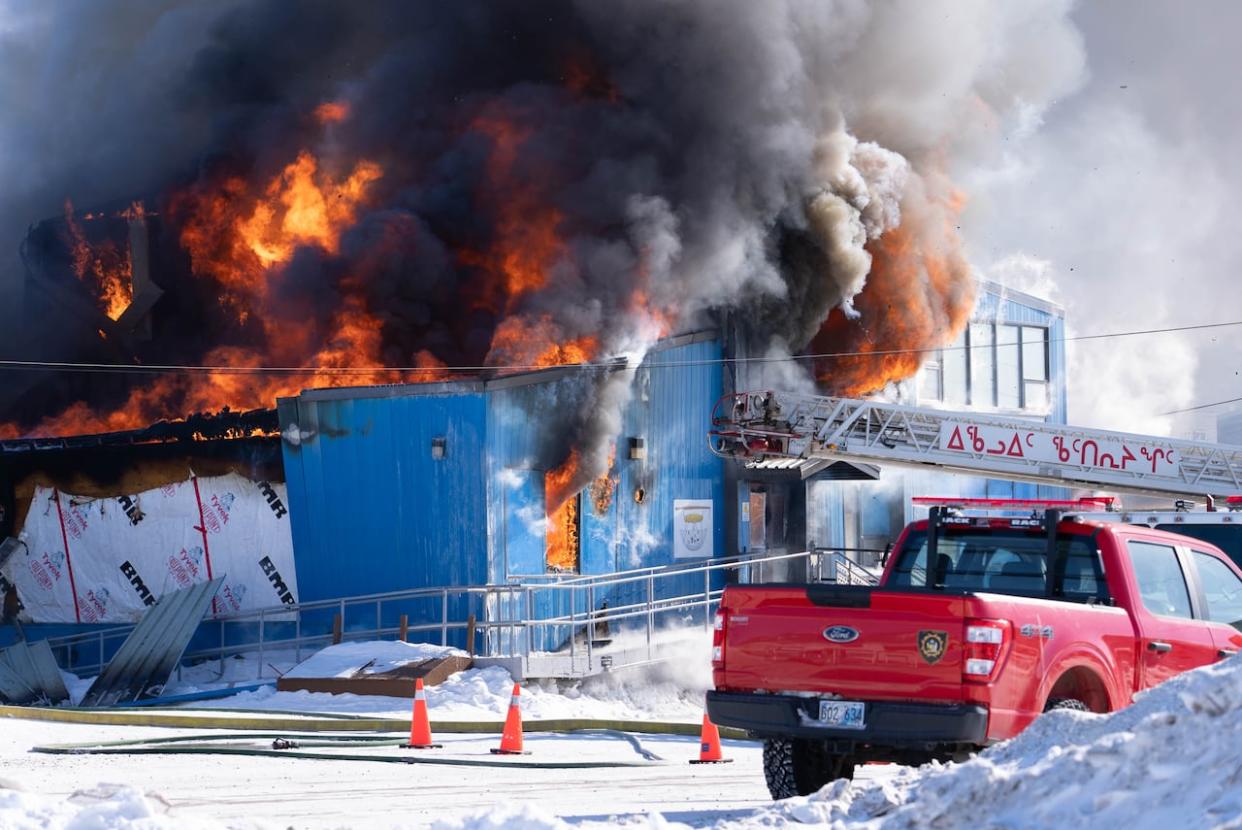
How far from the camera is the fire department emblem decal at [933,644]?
831 cm

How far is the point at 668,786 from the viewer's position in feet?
37.1

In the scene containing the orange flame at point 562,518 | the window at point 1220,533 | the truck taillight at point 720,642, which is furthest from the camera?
the orange flame at point 562,518

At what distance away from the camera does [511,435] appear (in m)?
21.1

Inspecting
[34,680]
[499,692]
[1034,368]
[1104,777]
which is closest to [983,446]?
[1034,368]

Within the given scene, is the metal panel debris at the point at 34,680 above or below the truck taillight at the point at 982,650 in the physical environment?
below

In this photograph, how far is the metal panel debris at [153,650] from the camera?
1936 centimetres

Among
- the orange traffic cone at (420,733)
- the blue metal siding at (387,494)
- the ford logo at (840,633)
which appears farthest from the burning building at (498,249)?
the ford logo at (840,633)

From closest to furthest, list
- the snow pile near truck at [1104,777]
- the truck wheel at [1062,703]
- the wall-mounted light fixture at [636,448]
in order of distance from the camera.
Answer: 1. the snow pile near truck at [1104,777]
2. the truck wheel at [1062,703]
3. the wall-mounted light fixture at [636,448]

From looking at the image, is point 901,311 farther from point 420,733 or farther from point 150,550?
point 420,733

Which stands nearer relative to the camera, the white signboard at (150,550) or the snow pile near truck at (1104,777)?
the snow pile near truck at (1104,777)

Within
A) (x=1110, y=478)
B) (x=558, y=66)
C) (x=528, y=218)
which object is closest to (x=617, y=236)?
(x=528, y=218)

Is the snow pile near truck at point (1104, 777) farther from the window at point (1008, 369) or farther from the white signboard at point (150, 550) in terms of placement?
the window at point (1008, 369)

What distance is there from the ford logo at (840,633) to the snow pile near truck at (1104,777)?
4.25ft

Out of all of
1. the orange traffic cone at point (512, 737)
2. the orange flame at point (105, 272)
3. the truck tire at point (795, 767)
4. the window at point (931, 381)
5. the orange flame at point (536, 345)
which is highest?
the orange flame at point (105, 272)
